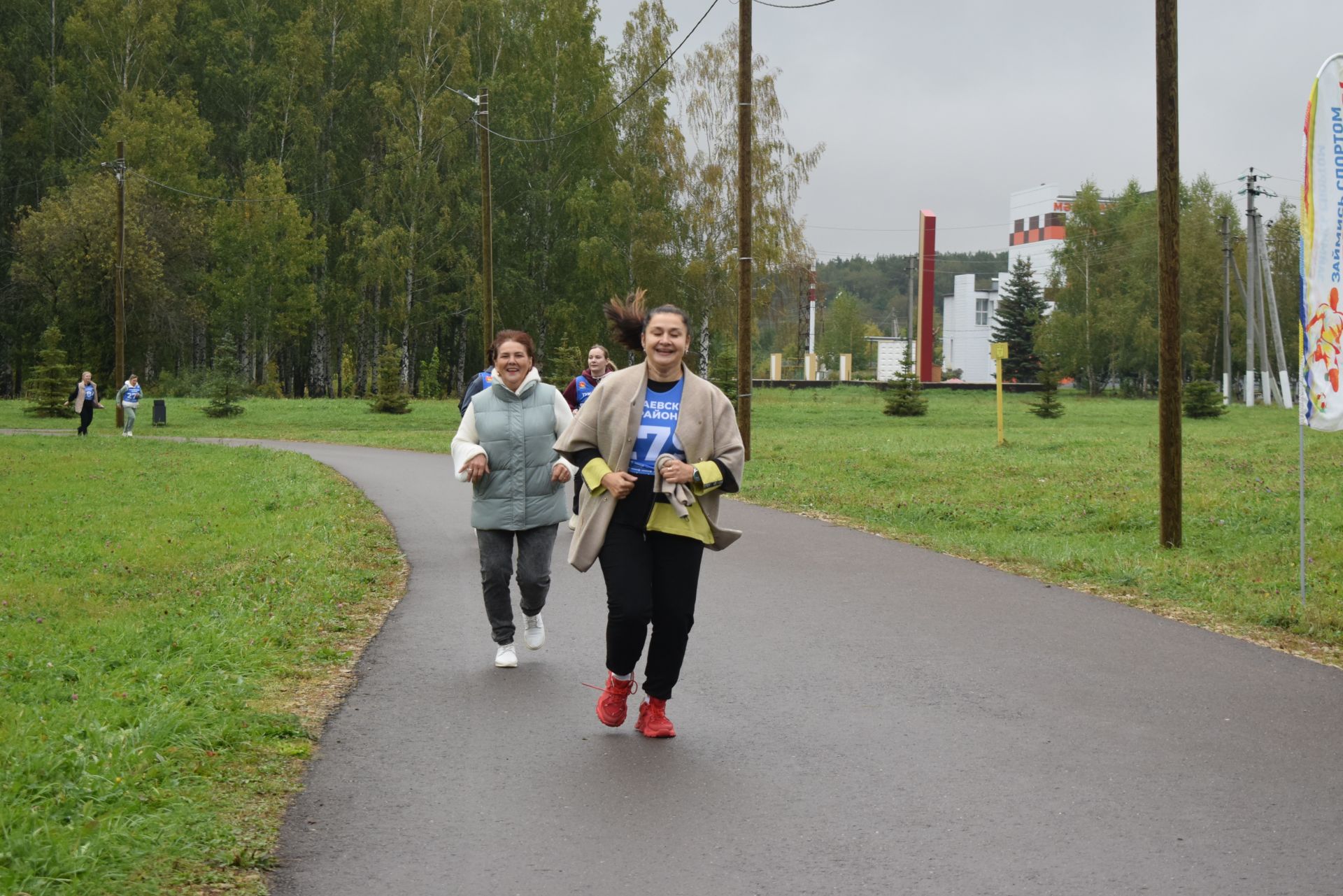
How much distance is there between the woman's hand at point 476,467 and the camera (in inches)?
279

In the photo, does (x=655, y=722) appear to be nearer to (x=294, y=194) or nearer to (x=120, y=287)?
(x=120, y=287)

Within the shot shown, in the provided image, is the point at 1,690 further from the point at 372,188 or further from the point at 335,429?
the point at 372,188

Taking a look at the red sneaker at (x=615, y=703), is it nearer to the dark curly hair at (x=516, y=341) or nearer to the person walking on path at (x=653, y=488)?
the person walking on path at (x=653, y=488)

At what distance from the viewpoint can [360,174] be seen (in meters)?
57.9

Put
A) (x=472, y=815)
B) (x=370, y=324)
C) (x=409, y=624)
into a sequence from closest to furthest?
(x=472, y=815) < (x=409, y=624) < (x=370, y=324)

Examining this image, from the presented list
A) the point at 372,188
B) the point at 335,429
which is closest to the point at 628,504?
the point at 335,429

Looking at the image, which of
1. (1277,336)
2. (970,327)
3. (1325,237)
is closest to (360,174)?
(1277,336)

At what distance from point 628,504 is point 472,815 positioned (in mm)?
1501

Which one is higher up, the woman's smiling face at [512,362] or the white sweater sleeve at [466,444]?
the woman's smiling face at [512,362]

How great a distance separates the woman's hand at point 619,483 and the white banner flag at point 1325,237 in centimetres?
523

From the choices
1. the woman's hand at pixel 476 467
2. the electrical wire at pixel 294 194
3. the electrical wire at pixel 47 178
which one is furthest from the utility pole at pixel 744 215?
the electrical wire at pixel 47 178

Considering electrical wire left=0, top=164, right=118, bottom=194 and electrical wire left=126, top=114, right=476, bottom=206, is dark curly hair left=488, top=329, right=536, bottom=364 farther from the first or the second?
electrical wire left=0, top=164, right=118, bottom=194

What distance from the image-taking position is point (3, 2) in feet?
186

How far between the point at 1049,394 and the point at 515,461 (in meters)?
40.6
